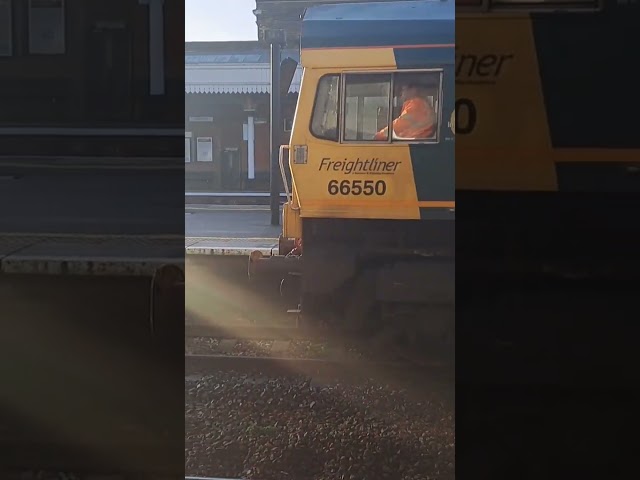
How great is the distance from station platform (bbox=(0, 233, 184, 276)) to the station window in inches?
75.0

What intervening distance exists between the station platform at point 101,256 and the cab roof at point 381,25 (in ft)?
5.37

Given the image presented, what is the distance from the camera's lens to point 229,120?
2.49m

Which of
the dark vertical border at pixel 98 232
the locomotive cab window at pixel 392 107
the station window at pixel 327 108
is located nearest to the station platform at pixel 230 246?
the station window at pixel 327 108

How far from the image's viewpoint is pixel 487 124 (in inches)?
58.3

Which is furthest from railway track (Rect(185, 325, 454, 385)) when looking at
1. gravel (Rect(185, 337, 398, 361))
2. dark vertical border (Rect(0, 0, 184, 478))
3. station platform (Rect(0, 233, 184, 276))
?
station platform (Rect(0, 233, 184, 276))

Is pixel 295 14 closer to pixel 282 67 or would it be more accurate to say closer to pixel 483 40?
pixel 282 67

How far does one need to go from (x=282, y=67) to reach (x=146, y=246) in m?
1.33

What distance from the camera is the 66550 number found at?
3.04m

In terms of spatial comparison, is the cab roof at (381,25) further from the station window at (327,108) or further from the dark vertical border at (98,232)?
the dark vertical border at (98,232)

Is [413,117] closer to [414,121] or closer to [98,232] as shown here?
[414,121]

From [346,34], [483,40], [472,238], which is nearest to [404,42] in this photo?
[346,34]

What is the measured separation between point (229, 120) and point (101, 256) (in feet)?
3.76

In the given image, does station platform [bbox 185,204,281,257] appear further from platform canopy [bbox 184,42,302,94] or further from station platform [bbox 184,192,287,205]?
platform canopy [bbox 184,42,302,94]

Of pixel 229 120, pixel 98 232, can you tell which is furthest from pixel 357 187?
pixel 98 232
